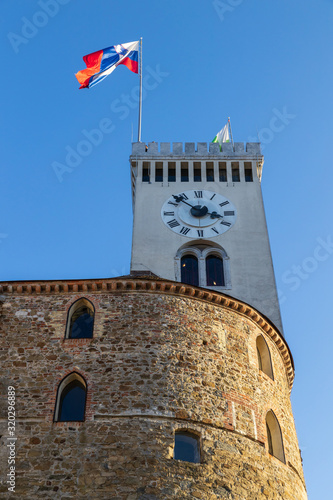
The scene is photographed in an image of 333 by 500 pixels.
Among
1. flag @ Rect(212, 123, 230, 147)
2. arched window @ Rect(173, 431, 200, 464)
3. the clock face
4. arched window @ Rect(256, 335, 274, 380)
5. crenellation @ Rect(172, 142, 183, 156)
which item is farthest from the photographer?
flag @ Rect(212, 123, 230, 147)

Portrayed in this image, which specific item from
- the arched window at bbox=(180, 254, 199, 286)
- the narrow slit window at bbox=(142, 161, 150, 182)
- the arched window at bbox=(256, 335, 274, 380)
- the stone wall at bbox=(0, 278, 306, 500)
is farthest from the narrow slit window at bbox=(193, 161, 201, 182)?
the arched window at bbox=(256, 335, 274, 380)

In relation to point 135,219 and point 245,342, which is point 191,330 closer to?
point 245,342

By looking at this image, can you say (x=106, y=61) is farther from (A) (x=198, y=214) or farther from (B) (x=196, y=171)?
(A) (x=198, y=214)

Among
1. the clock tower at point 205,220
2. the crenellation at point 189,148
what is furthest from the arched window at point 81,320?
the crenellation at point 189,148

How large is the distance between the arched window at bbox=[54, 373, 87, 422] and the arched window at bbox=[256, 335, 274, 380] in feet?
19.7

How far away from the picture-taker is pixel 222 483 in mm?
17625

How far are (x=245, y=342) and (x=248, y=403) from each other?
2192 millimetres

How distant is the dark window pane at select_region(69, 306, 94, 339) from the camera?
67.2ft

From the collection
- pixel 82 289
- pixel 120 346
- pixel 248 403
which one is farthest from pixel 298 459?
pixel 82 289

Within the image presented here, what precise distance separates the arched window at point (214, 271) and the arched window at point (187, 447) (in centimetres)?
1561

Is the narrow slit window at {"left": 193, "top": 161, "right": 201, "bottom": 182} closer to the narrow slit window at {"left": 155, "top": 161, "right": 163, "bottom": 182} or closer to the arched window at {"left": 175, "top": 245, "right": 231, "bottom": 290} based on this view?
the narrow slit window at {"left": 155, "top": 161, "right": 163, "bottom": 182}

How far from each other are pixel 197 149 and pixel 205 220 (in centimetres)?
586

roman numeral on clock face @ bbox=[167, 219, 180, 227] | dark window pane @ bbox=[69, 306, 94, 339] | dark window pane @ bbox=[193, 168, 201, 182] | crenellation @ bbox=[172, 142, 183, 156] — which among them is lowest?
dark window pane @ bbox=[69, 306, 94, 339]

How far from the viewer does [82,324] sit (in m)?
20.9
